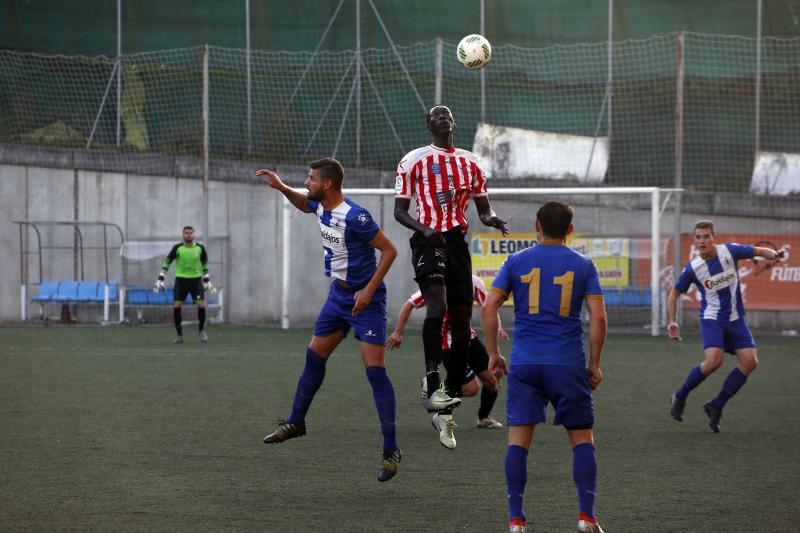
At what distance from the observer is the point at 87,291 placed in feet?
76.4

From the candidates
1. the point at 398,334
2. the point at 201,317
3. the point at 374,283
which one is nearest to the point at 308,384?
the point at 374,283

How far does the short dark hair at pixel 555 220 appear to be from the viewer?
Answer: 5652 mm

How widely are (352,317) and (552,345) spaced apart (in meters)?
2.10

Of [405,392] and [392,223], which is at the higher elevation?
[392,223]

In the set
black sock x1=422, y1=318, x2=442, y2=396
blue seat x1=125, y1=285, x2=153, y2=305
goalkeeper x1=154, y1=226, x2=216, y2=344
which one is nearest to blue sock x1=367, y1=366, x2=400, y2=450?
black sock x1=422, y1=318, x2=442, y2=396

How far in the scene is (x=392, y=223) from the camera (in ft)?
75.8

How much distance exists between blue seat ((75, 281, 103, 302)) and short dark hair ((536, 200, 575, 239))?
18.7 m

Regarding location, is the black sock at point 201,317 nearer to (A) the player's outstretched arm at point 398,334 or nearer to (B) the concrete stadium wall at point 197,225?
(B) the concrete stadium wall at point 197,225

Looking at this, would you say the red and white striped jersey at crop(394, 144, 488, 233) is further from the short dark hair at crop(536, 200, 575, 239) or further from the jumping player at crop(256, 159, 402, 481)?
the short dark hair at crop(536, 200, 575, 239)

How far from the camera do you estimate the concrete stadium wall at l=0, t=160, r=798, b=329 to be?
23.2 m

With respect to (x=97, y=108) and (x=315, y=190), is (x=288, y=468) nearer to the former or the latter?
(x=315, y=190)

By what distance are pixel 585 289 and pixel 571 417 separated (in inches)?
24.6

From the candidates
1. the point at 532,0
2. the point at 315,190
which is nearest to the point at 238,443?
the point at 315,190

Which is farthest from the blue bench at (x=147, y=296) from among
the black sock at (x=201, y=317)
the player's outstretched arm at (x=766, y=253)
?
the player's outstretched arm at (x=766, y=253)
